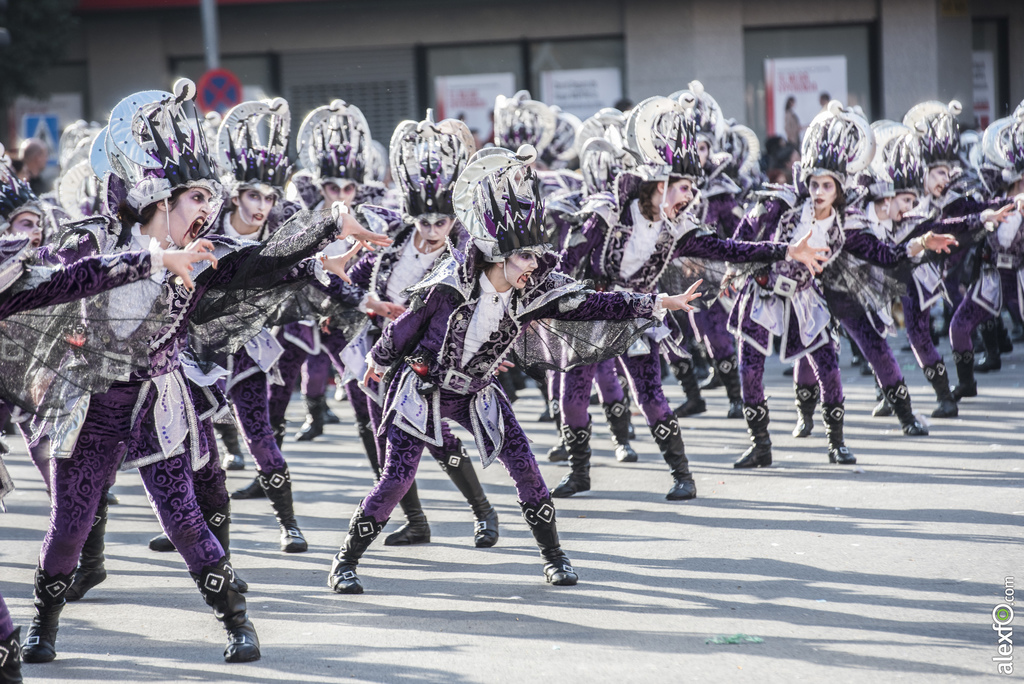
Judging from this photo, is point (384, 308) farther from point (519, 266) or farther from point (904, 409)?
point (904, 409)

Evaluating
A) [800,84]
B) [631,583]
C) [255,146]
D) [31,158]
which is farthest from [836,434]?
[800,84]

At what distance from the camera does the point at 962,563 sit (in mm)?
5828

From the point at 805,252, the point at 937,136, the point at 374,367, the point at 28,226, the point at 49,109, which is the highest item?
the point at 49,109

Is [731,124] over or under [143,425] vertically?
over

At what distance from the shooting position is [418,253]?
6.84 m

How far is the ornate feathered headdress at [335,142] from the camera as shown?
8805 mm

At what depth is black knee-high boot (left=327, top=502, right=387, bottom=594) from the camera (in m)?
5.75

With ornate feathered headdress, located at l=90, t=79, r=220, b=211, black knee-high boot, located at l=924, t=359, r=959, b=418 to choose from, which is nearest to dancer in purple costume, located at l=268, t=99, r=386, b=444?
ornate feathered headdress, located at l=90, t=79, r=220, b=211

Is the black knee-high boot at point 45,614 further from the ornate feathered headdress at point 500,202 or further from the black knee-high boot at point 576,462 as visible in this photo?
the black knee-high boot at point 576,462

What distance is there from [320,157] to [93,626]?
426cm

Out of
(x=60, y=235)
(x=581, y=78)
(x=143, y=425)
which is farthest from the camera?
(x=581, y=78)

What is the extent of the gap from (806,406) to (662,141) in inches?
99.7

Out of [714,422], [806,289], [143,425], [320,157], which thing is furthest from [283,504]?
[714,422]

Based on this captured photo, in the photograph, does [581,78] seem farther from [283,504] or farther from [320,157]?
[283,504]
